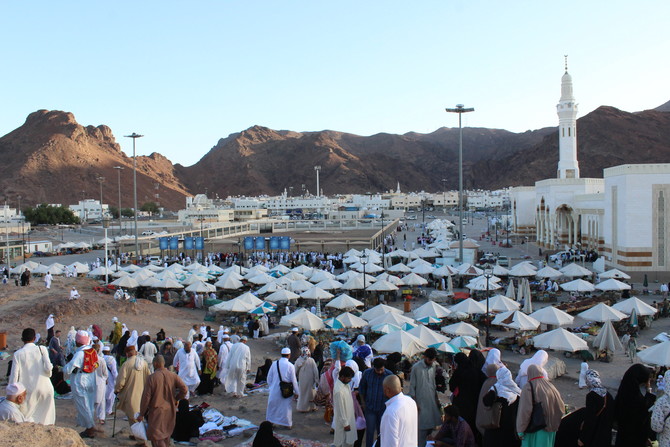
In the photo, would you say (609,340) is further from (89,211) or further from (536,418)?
(89,211)

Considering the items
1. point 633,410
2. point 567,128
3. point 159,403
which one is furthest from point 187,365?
point 567,128

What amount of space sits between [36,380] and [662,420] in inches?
225

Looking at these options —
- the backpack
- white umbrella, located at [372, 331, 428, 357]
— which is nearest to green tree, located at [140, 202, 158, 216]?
white umbrella, located at [372, 331, 428, 357]

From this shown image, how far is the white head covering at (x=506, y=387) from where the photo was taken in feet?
19.2

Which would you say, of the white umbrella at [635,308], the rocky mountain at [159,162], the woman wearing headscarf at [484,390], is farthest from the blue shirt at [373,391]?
the rocky mountain at [159,162]

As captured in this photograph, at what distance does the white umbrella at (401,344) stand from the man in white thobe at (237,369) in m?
3.08

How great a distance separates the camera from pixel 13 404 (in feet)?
17.7

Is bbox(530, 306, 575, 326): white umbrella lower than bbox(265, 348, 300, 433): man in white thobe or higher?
lower

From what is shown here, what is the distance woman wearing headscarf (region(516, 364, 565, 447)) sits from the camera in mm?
5344

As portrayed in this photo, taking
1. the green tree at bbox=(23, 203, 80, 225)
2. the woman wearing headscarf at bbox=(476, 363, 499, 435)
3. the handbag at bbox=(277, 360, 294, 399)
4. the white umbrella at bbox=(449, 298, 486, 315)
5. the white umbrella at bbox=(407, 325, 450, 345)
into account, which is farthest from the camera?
the green tree at bbox=(23, 203, 80, 225)

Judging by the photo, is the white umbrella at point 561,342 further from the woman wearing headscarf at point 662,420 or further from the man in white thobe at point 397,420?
the man in white thobe at point 397,420

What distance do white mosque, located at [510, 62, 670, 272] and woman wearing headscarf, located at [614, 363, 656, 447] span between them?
22.5 m

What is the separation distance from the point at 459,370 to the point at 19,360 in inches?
173

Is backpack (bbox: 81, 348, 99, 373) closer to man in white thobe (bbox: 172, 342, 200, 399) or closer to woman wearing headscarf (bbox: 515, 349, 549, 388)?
man in white thobe (bbox: 172, 342, 200, 399)
